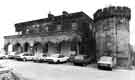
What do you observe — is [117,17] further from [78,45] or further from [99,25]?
[78,45]

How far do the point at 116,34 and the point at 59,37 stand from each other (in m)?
10.4

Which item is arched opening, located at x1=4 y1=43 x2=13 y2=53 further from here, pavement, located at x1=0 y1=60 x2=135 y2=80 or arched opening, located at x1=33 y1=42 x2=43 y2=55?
pavement, located at x1=0 y1=60 x2=135 y2=80

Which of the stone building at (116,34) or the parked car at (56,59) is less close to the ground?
the stone building at (116,34)

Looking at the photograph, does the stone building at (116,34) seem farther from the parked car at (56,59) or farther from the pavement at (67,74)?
the parked car at (56,59)

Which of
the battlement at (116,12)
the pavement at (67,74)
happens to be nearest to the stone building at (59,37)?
the battlement at (116,12)

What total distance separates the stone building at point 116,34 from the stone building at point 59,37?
12.0ft

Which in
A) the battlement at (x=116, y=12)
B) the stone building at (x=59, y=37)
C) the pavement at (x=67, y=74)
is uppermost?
the battlement at (x=116, y=12)

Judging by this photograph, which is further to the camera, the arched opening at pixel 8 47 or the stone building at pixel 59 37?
the arched opening at pixel 8 47

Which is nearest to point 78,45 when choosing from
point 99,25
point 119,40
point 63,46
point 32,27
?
point 63,46

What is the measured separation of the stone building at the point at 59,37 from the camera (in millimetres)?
21891

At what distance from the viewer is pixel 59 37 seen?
22.4 metres

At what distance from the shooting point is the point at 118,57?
1959 centimetres

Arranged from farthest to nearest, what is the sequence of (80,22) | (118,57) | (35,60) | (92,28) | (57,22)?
(92,28) < (57,22) < (80,22) < (35,60) < (118,57)

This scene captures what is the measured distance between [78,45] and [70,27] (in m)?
4.57
